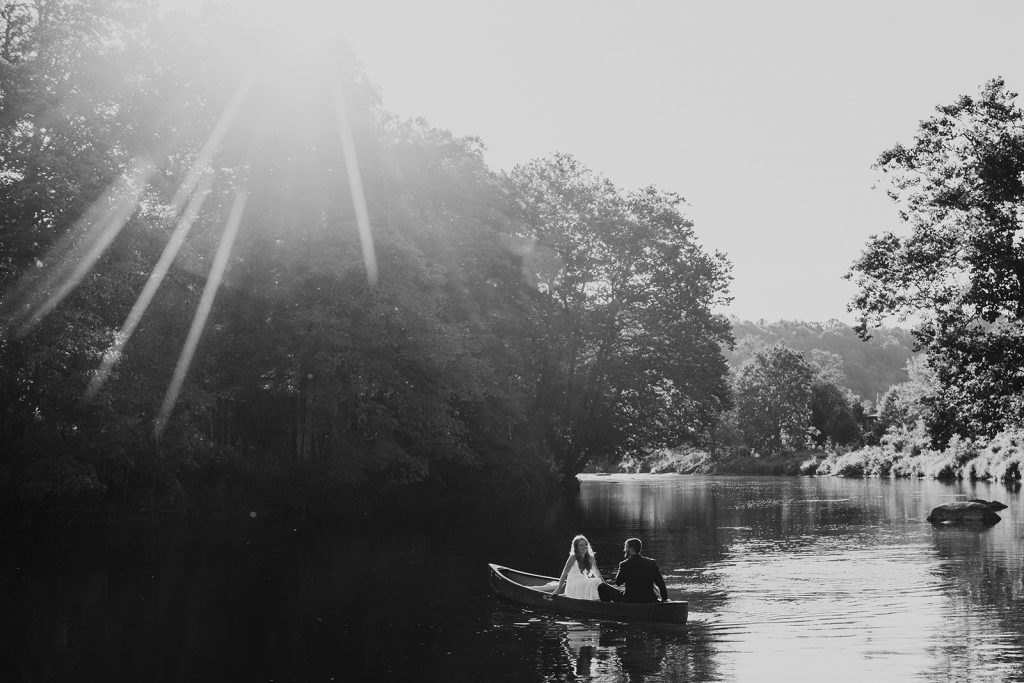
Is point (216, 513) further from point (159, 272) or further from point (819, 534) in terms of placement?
point (819, 534)

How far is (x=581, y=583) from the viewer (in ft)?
59.2

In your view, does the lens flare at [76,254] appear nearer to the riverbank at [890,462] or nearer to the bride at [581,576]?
the bride at [581,576]

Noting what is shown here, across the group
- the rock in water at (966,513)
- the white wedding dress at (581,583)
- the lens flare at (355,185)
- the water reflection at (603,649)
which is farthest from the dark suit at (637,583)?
the rock in water at (966,513)

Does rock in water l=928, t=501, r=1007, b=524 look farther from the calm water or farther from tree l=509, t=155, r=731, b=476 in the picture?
tree l=509, t=155, r=731, b=476

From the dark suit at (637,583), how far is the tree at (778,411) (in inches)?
4161

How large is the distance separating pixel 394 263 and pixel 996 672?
27.0 m

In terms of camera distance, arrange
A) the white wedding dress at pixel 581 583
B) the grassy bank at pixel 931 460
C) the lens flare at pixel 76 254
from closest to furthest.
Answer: the white wedding dress at pixel 581 583 < the lens flare at pixel 76 254 < the grassy bank at pixel 931 460

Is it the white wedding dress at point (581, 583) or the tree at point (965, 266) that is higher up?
the tree at point (965, 266)

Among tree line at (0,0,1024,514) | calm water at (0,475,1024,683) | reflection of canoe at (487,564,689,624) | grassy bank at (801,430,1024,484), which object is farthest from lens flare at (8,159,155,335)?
grassy bank at (801,430,1024,484)

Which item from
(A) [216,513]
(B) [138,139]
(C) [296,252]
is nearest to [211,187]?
(C) [296,252]

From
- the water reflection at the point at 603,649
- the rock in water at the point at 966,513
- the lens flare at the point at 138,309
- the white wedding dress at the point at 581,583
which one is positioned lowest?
the water reflection at the point at 603,649

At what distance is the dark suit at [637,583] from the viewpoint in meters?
17.2

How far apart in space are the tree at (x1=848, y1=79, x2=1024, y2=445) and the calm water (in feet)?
17.0

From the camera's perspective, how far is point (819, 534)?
3278 centimetres
